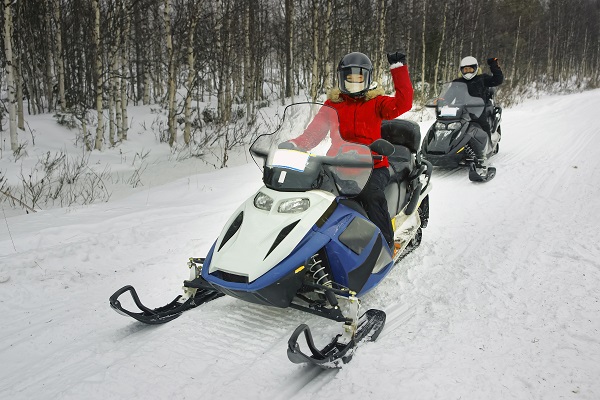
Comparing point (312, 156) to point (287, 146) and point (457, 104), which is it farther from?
point (457, 104)

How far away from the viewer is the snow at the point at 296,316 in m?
2.43

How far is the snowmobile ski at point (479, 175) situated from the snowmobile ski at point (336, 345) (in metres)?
4.49

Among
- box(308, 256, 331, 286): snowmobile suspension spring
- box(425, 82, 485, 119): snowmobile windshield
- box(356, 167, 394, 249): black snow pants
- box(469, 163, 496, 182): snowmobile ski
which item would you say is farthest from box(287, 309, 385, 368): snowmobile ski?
box(425, 82, 485, 119): snowmobile windshield

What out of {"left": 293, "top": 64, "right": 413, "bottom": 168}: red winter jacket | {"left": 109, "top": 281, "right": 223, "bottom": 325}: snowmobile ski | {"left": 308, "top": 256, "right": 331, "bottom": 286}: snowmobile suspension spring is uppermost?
{"left": 293, "top": 64, "right": 413, "bottom": 168}: red winter jacket

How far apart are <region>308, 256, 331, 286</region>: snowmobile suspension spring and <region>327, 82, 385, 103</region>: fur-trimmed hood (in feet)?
5.47

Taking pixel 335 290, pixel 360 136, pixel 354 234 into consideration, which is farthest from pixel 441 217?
pixel 335 290

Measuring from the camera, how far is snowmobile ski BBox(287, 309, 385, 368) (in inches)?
90.6

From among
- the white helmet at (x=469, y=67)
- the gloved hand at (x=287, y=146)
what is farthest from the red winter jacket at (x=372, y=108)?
the white helmet at (x=469, y=67)

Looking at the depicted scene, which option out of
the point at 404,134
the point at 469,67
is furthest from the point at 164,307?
the point at 469,67

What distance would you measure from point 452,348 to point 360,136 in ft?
6.32

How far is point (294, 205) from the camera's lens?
284 centimetres

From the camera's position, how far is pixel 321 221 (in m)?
2.85

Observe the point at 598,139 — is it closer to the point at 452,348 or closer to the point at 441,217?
the point at 441,217

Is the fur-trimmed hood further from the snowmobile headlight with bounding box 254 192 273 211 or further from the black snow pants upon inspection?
the snowmobile headlight with bounding box 254 192 273 211
